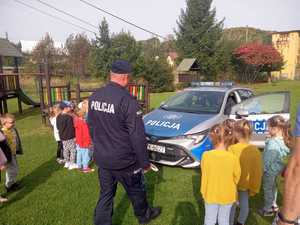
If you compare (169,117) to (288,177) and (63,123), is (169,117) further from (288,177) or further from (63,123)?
(288,177)

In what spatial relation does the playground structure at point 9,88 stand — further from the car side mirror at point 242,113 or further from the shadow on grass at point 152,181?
the car side mirror at point 242,113

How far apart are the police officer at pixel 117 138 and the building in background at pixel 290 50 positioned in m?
48.1

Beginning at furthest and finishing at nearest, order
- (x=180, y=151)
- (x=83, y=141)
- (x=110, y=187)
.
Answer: (x=83, y=141), (x=180, y=151), (x=110, y=187)

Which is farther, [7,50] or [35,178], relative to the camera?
[7,50]

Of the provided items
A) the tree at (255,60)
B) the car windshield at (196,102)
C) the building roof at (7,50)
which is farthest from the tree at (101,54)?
the car windshield at (196,102)

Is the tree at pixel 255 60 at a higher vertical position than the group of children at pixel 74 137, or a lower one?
higher

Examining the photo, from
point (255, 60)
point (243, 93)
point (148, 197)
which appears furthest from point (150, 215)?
point (255, 60)

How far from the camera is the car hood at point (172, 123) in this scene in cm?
493

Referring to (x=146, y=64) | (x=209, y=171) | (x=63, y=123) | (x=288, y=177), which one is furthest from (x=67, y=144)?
(x=146, y=64)

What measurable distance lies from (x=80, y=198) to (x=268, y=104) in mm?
4217

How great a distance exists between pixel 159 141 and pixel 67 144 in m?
1.94

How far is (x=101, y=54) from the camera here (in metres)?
30.6

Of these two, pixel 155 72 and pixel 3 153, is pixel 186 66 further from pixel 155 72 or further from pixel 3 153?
pixel 3 153

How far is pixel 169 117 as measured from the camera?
5480 millimetres
